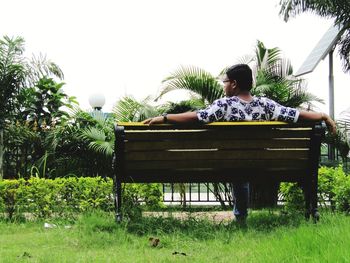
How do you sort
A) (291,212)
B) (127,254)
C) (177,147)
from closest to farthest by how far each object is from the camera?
(127,254), (177,147), (291,212)

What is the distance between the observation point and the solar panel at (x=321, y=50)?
19581 mm

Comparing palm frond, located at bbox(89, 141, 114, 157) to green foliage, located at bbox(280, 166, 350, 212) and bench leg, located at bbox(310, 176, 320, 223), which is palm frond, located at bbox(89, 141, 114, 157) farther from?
bench leg, located at bbox(310, 176, 320, 223)

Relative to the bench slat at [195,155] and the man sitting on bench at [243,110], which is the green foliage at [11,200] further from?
the man sitting on bench at [243,110]

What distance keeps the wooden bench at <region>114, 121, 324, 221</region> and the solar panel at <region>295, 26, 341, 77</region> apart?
47.4 ft

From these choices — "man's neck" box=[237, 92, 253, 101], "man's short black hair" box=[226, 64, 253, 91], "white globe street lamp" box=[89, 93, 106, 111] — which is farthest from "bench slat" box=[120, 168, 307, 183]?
"white globe street lamp" box=[89, 93, 106, 111]

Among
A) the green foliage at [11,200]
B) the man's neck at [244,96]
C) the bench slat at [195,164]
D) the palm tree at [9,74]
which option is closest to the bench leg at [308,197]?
the bench slat at [195,164]

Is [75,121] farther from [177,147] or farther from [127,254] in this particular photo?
[127,254]

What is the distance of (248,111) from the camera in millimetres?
4715

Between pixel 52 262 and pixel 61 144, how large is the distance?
7281mm

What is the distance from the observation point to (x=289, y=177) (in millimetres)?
4906

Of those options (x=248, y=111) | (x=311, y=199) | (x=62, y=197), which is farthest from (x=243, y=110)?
(x=62, y=197)

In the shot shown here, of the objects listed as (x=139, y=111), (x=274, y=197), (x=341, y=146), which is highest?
(x=139, y=111)

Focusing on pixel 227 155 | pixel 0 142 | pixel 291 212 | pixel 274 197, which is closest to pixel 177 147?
pixel 227 155

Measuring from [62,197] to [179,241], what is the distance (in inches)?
87.3
